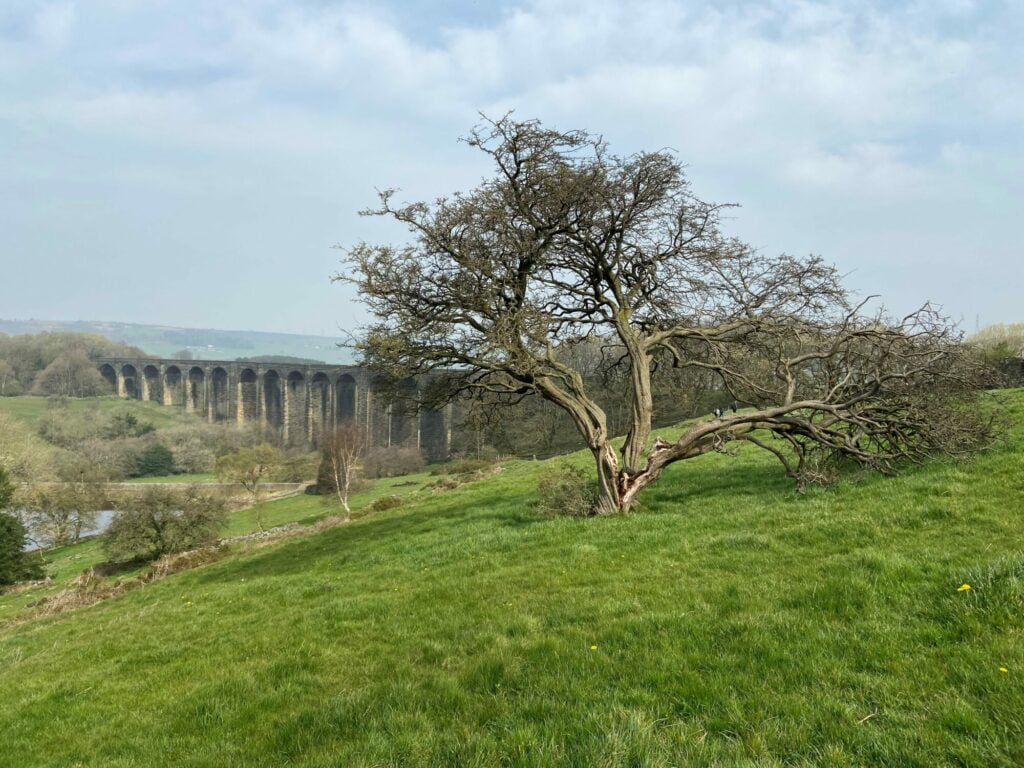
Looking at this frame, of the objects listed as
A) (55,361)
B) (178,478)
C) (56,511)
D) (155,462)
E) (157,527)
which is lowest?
(178,478)

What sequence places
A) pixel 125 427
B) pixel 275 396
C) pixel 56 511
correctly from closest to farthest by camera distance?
pixel 56 511 < pixel 125 427 < pixel 275 396

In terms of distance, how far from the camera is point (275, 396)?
130250mm

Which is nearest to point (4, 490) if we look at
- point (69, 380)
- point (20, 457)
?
point (20, 457)

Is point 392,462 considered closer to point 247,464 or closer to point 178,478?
point 247,464

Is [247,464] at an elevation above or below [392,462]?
above

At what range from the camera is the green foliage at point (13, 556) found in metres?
35.1

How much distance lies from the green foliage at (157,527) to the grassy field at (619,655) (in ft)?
84.2

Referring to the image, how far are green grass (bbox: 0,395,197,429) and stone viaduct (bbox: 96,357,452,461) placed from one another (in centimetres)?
612

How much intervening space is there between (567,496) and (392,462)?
6430cm

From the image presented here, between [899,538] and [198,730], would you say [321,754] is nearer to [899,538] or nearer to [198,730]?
[198,730]

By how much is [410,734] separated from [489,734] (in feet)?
1.95

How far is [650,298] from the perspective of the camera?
47.4 ft

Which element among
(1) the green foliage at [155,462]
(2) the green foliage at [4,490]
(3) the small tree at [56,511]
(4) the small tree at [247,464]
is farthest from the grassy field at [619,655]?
(1) the green foliage at [155,462]

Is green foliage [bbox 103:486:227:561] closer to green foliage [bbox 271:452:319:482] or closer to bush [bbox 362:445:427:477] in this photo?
bush [bbox 362:445:427:477]
